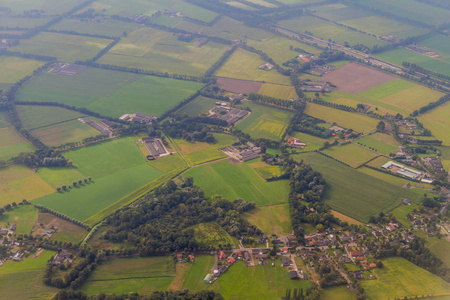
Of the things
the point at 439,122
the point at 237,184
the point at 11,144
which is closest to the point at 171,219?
the point at 237,184

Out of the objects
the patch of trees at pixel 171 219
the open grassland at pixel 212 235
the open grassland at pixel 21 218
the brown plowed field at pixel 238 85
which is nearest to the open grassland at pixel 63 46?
the brown plowed field at pixel 238 85

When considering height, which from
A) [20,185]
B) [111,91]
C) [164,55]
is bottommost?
[20,185]

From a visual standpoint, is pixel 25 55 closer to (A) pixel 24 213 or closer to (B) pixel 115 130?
(B) pixel 115 130

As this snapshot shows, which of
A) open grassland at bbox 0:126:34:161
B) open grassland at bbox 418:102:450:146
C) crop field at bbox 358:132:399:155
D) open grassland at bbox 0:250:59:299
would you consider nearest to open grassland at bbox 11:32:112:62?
open grassland at bbox 0:126:34:161

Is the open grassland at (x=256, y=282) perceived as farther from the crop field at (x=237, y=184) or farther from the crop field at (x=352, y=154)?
the crop field at (x=352, y=154)

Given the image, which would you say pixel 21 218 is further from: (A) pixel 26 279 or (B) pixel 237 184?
(B) pixel 237 184

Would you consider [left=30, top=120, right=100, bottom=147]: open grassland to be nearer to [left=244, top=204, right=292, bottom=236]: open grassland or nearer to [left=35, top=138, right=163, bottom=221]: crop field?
[left=35, top=138, right=163, bottom=221]: crop field
